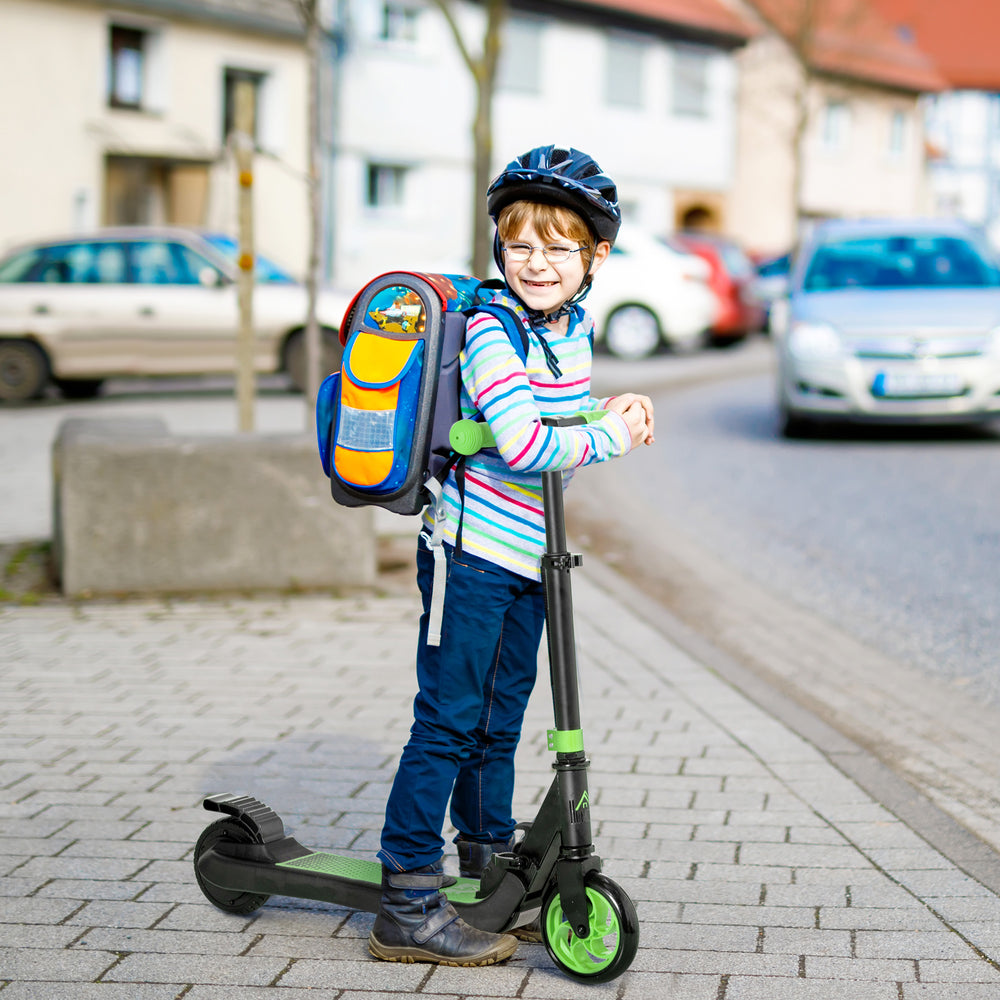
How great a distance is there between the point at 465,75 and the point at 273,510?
24.4m

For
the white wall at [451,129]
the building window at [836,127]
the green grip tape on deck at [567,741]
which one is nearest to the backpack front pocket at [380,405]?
the green grip tape on deck at [567,741]

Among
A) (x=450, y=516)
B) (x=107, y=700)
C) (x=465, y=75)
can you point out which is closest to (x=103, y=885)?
(x=450, y=516)

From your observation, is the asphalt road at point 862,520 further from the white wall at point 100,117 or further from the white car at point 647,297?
the white wall at point 100,117

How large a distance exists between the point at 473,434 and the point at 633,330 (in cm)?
1785

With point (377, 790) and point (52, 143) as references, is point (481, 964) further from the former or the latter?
point (52, 143)

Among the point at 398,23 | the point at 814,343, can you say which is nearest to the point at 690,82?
the point at 398,23

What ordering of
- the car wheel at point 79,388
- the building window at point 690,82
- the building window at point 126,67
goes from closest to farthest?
the car wheel at point 79,388
the building window at point 126,67
the building window at point 690,82

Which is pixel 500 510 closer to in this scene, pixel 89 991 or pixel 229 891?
pixel 229 891

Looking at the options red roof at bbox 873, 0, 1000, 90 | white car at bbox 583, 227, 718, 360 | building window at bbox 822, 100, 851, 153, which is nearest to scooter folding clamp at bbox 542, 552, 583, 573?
white car at bbox 583, 227, 718, 360

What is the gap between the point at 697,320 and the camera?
20.9 metres

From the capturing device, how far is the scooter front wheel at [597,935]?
10.0 ft

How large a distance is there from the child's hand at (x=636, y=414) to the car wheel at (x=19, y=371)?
12.8 meters

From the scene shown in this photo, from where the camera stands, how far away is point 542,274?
3119 mm

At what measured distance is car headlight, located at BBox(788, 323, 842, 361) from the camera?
12203mm
